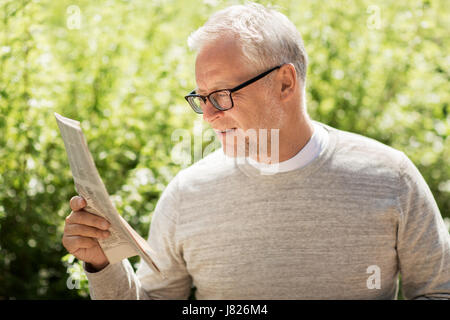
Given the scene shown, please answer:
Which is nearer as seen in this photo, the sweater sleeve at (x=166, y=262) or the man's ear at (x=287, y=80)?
the man's ear at (x=287, y=80)

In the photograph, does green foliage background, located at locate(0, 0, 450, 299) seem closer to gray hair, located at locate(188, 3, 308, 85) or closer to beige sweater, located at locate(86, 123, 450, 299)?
beige sweater, located at locate(86, 123, 450, 299)

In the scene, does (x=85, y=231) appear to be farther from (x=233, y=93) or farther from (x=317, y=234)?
(x=317, y=234)

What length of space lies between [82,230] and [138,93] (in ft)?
5.07

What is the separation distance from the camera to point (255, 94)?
Result: 67.8 inches

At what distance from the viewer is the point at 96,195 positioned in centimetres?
137

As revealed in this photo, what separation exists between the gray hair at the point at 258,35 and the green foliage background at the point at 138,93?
0.76 meters

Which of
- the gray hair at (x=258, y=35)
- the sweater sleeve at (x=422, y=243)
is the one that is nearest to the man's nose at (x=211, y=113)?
the gray hair at (x=258, y=35)

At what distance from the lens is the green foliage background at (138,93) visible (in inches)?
101

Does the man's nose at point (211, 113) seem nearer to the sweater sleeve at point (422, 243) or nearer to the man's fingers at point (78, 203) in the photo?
the man's fingers at point (78, 203)

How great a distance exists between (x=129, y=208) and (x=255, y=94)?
3.23 ft

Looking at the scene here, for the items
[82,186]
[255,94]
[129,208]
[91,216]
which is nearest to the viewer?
[82,186]

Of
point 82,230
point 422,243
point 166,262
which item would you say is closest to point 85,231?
point 82,230

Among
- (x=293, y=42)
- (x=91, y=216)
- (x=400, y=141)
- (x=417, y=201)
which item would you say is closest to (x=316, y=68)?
(x=400, y=141)
